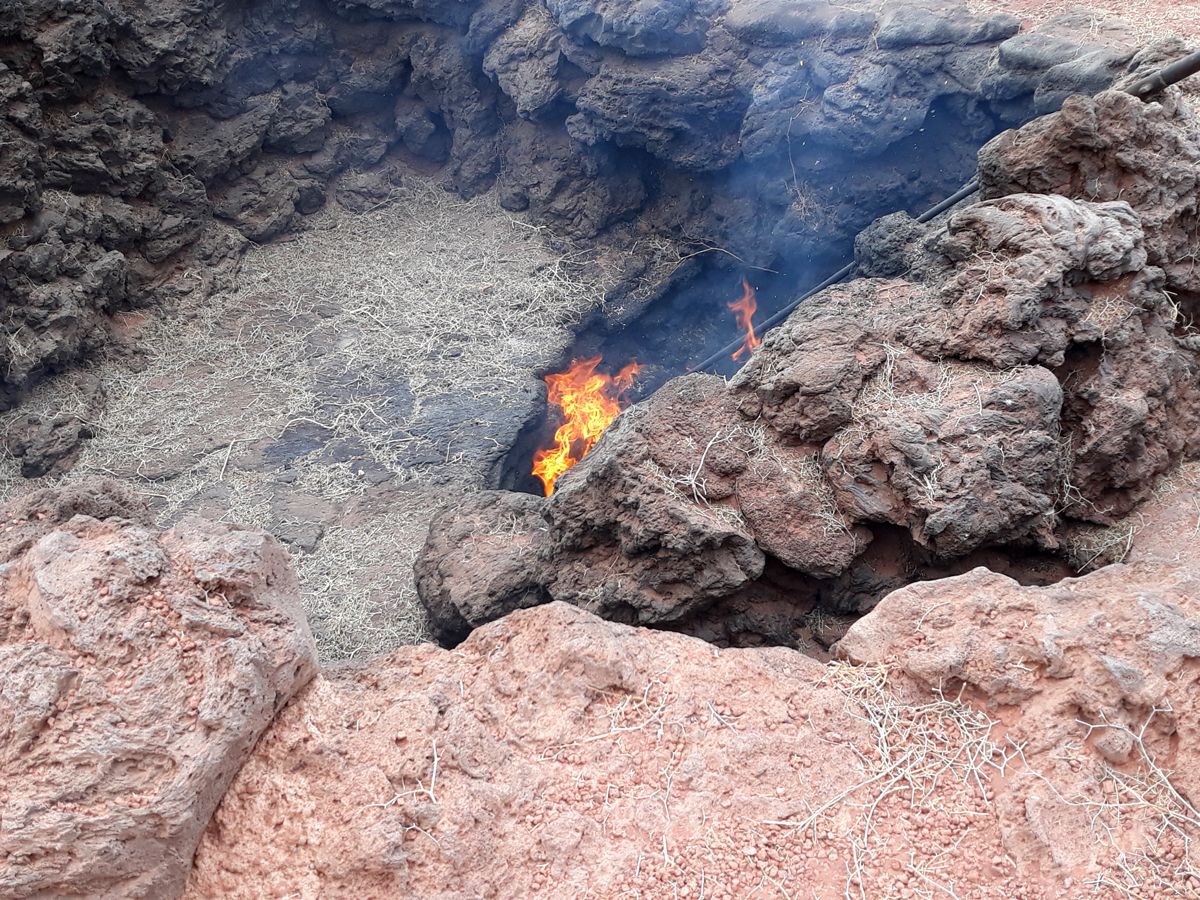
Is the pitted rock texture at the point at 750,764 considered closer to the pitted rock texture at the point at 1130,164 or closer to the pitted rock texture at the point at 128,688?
the pitted rock texture at the point at 128,688

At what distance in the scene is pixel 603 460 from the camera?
454 cm

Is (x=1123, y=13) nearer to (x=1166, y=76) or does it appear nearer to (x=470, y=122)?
(x=1166, y=76)

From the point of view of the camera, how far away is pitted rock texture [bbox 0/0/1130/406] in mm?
7910

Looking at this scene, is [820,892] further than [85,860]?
Yes

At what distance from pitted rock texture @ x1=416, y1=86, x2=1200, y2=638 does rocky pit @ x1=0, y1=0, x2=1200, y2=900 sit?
24 mm

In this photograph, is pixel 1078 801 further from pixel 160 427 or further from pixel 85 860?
pixel 160 427

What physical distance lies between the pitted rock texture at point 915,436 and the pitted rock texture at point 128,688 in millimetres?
1884

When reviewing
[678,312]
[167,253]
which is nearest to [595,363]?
[678,312]

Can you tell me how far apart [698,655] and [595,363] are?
251 inches

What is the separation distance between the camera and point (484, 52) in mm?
10016

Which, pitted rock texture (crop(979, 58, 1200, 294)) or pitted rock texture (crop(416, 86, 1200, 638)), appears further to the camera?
pitted rock texture (crop(979, 58, 1200, 294))

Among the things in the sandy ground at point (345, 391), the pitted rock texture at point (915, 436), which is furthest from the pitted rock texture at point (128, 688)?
the sandy ground at point (345, 391)

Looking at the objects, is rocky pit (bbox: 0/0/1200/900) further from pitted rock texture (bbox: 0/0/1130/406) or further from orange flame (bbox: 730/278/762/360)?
orange flame (bbox: 730/278/762/360)

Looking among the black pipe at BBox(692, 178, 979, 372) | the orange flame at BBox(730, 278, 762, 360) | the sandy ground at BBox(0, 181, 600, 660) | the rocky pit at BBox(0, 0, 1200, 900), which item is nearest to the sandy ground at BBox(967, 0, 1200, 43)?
the rocky pit at BBox(0, 0, 1200, 900)
